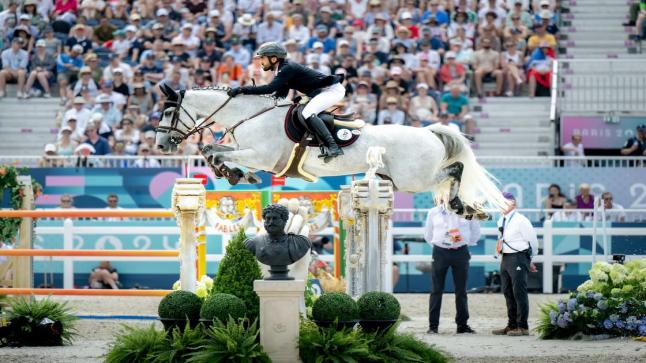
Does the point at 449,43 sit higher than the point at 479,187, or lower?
higher

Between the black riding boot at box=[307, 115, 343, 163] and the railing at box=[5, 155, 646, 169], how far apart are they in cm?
627

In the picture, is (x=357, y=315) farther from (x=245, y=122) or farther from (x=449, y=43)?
(x=449, y=43)

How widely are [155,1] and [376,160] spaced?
1206 cm

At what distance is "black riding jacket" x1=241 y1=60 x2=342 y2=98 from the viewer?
1230cm

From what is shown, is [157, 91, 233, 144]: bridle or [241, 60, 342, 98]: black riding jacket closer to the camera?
[241, 60, 342, 98]: black riding jacket

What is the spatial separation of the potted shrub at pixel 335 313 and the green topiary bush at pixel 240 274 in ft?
1.57

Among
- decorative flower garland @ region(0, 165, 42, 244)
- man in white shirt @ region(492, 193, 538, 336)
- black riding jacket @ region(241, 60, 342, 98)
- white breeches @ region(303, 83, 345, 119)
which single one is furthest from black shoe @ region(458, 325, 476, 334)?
decorative flower garland @ region(0, 165, 42, 244)

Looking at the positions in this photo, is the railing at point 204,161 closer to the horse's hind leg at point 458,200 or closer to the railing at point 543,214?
the railing at point 543,214

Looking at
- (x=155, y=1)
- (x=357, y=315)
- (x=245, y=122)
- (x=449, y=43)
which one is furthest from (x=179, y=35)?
(x=357, y=315)

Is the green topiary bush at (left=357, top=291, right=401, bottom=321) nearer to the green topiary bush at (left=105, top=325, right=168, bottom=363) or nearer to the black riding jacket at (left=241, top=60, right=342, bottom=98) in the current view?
the green topiary bush at (left=105, top=325, right=168, bottom=363)

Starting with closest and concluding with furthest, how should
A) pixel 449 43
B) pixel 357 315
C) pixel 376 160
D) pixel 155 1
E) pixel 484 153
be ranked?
1. pixel 357 315
2. pixel 376 160
3. pixel 484 153
4. pixel 449 43
5. pixel 155 1

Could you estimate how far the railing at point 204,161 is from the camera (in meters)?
18.7

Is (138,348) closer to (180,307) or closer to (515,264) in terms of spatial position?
(180,307)

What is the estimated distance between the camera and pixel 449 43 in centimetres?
2180
